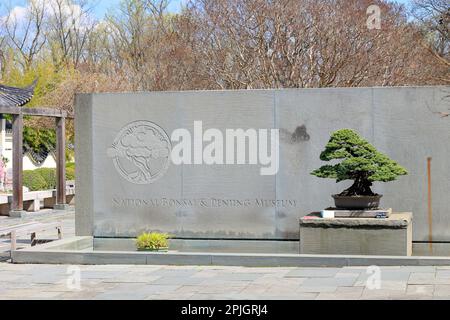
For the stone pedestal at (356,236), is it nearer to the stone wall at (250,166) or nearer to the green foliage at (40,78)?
the stone wall at (250,166)

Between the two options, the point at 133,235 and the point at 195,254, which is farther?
the point at 133,235

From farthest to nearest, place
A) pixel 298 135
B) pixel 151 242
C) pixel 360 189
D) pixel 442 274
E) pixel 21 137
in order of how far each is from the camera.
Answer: pixel 21 137, pixel 298 135, pixel 151 242, pixel 360 189, pixel 442 274

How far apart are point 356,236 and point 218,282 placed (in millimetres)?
2995

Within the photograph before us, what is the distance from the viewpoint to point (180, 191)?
52.4ft

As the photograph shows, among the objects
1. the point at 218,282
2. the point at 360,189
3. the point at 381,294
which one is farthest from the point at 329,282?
the point at 360,189

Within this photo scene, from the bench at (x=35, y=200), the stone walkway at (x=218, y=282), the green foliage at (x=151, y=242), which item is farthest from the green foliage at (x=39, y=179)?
the stone walkway at (x=218, y=282)

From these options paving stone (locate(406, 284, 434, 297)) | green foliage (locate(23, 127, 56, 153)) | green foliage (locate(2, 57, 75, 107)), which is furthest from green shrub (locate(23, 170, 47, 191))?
paving stone (locate(406, 284, 434, 297))

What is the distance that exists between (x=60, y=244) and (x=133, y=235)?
1.78 m

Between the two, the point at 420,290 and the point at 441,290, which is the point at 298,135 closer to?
the point at 420,290

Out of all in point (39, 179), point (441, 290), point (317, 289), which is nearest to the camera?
point (441, 290)

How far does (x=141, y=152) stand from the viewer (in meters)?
16.1

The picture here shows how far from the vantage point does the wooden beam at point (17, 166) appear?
Answer: 2456 centimetres
